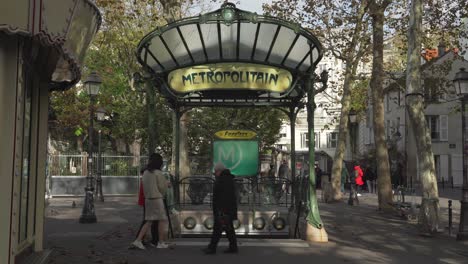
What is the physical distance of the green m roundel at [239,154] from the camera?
14461 millimetres

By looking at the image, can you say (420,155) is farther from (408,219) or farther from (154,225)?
(154,225)

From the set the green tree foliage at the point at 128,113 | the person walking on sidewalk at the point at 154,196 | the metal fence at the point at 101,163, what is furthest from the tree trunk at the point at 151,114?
the green tree foliage at the point at 128,113

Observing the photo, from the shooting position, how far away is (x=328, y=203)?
918 inches

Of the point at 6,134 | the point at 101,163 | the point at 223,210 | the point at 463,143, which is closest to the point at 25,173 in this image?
the point at 6,134

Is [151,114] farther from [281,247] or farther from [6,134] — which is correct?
[6,134]

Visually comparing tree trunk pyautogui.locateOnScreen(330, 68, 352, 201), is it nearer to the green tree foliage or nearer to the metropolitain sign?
the green tree foliage

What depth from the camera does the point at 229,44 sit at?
11258 millimetres

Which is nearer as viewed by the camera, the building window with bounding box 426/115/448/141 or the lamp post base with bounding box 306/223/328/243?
the lamp post base with bounding box 306/223/328/243

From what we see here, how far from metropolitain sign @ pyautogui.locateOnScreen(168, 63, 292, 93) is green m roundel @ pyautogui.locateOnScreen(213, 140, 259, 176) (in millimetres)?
3252

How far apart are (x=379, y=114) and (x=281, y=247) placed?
1016cm

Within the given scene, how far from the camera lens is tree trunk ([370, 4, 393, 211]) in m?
18.4

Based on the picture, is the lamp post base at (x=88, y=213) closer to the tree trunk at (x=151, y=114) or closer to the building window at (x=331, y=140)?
the tree trunk at (x=151, y=114)

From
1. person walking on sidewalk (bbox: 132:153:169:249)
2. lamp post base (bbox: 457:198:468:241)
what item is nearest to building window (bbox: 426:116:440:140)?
lamp post base (bbox: 457:198:468:241)

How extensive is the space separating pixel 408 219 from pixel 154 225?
8816 mm
